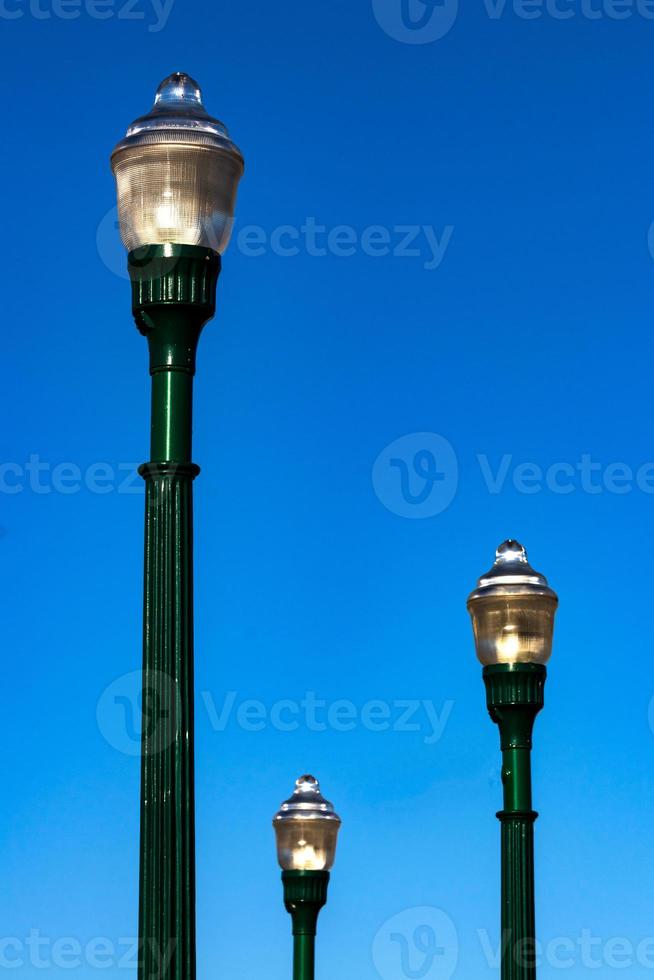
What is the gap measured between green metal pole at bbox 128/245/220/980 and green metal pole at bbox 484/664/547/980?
594cm

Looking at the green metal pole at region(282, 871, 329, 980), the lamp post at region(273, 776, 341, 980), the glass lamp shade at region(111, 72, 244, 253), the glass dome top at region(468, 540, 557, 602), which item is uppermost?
the glass lamp shade at region(111, 72, 244, 253)

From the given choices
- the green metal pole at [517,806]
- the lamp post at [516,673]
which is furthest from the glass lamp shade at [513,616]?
the green metal pole at [517,806]

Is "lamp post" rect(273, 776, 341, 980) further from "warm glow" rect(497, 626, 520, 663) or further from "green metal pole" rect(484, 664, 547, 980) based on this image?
"warm glow" rect(497, 626, 520, 663)

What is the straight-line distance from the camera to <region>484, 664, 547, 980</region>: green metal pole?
13820mm

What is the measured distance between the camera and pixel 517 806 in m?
14.1

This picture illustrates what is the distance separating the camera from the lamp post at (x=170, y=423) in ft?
26.1

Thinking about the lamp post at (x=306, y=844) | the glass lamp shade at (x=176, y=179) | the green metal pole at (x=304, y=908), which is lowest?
Result: the green metal pole at (x=304, y=908)

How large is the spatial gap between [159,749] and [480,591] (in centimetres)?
652

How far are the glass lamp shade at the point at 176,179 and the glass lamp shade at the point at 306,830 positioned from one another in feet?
35.9

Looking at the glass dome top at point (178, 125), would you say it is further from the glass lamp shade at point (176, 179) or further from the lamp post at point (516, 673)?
the lamp post at point (516, 673)

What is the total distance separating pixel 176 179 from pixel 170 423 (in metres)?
1.17

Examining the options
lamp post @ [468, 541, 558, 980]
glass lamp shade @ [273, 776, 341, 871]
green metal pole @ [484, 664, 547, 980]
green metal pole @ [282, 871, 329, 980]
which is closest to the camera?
green metal pole @ [484, 664, 547, 980]

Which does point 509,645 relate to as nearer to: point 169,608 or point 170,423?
point 170,423

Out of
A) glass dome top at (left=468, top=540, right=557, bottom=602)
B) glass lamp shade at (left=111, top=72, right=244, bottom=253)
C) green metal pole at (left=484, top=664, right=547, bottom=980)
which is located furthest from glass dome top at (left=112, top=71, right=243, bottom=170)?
green metal pole at (left=484, top=664, right=547, bottom=980)
